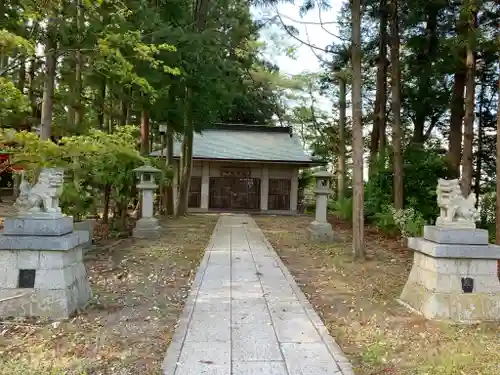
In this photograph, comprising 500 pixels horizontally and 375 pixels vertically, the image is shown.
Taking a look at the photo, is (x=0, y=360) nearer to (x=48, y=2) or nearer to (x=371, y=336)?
(x=371, y=336)

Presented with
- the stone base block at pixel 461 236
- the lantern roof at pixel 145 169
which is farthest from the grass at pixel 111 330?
the lantern roof at pixel 145 169

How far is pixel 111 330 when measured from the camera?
4.41 metres

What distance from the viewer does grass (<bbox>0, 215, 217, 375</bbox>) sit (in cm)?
352

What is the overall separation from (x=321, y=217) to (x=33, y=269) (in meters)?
8.47

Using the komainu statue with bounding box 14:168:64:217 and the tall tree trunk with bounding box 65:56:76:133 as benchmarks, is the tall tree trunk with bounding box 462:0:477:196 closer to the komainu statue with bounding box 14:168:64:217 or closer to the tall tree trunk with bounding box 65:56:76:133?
the komainu statue with bounding box 14:168:64:217

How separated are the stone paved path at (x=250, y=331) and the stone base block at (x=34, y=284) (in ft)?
4.51

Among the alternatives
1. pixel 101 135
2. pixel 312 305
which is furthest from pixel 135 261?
pixel 312 305

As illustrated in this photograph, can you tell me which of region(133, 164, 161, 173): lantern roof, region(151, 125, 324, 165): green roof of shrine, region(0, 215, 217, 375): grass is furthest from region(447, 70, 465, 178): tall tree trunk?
region(0, 215, 217, 375): grass

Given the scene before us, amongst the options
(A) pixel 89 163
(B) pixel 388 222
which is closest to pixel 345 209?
(B) pixel 388 222

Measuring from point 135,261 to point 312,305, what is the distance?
4146 mm

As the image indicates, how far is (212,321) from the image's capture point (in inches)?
181

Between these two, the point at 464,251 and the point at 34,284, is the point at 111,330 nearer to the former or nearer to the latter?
the point at 34,284

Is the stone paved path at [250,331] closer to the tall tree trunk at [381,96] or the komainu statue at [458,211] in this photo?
the komainu statue at [458,211]

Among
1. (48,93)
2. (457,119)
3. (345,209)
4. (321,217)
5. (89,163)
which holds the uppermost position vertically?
(457,119)
